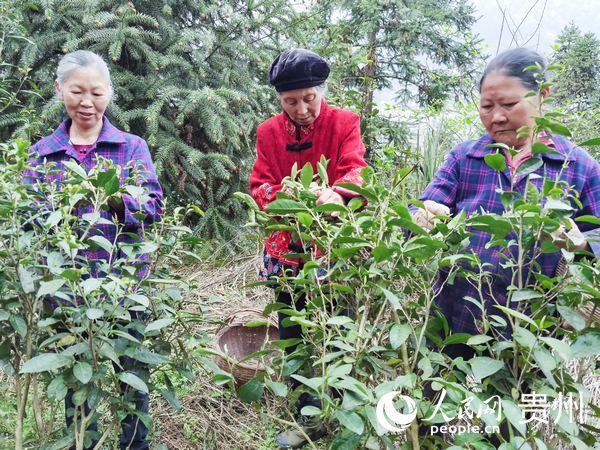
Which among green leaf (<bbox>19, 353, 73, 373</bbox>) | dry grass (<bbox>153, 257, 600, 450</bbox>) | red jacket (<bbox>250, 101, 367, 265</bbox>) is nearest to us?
green leaf (<bbox>19, 353, 73, 373</bbox>)

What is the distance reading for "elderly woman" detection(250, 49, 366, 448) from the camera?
1.83 metres

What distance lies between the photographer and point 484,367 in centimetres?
90

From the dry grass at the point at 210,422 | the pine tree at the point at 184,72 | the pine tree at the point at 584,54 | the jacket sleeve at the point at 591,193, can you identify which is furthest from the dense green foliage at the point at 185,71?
the pine tree at the point at 584,54

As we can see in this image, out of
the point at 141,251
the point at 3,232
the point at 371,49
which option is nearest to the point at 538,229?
the point at 141,251

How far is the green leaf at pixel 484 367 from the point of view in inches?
34.9

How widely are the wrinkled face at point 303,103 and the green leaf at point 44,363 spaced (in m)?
1.16

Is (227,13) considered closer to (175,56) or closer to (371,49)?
(175,56)

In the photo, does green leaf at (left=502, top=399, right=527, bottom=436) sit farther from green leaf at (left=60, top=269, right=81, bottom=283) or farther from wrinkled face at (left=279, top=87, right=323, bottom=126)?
wrinkled face at (left=279, top=87, right=323, bottom=126)

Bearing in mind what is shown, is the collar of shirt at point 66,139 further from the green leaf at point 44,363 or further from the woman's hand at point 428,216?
the woman's hand at point 428,216

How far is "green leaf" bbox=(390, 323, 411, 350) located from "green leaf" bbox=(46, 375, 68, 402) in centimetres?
68

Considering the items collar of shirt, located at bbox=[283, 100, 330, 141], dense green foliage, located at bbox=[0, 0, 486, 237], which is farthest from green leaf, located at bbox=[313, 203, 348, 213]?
dense green foliage, located at bbox=[0, 0, 486, 237]

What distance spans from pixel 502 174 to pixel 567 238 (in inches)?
25.0

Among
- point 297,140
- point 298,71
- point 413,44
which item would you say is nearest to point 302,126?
point 297,140

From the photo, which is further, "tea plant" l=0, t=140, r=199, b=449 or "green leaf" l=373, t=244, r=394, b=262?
"tea plant" l=0, t=140, r=199, b=449
